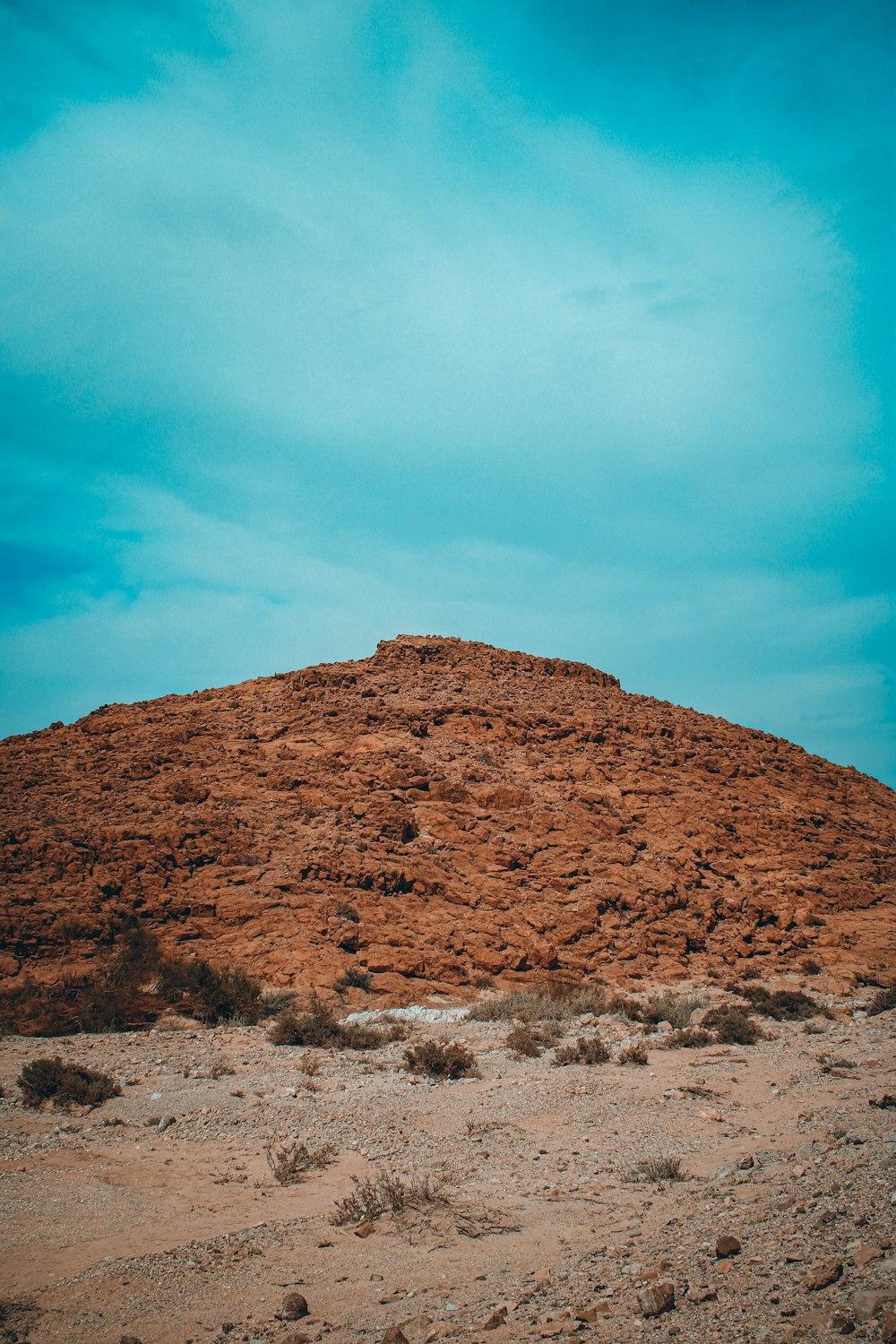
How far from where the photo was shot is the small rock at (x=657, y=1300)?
3.73m

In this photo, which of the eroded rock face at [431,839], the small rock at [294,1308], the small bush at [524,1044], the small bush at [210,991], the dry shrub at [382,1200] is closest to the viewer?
the small rock at [294,1308]

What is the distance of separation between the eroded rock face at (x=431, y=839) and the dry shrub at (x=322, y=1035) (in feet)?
6.28

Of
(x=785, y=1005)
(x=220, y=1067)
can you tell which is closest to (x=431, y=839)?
(x=785, y=1005)

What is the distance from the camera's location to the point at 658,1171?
252 inches

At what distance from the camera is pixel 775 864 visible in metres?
18.8

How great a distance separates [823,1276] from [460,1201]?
3.24 meters

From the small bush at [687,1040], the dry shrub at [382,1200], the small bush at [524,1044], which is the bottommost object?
the dry shrub at [382,1200]

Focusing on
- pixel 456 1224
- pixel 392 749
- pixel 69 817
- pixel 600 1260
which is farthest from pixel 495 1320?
pixel 392 749

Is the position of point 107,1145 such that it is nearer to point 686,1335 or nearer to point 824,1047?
point 686,1335

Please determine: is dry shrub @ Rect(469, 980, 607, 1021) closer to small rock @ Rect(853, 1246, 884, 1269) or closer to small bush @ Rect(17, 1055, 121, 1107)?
small bush @ Rect(17, 1055, 121, 1107)

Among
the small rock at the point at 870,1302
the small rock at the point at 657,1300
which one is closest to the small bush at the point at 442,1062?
the small rock at the point at 657,1300

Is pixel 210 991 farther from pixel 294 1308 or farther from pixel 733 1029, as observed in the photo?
pixel 294 1308

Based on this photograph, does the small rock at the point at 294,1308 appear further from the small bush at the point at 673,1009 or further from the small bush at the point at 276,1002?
the small bush at the point at 673,1009

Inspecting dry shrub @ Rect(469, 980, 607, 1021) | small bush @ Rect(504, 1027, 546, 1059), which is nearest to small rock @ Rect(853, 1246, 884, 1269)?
small bush @ Rect(504, 1027, 546, 1059)
